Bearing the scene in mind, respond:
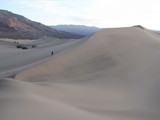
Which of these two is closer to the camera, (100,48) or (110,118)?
(110,118)

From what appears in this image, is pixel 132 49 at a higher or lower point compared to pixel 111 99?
higher

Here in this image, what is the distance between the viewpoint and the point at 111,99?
795 cm

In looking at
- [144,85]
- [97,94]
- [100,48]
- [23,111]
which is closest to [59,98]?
[97,94]

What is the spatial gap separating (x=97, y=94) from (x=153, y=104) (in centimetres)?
134

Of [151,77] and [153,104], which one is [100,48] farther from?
[153,104]

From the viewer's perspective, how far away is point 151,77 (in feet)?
34.1

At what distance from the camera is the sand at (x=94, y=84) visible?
586cm

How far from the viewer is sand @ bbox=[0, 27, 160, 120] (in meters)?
5.86

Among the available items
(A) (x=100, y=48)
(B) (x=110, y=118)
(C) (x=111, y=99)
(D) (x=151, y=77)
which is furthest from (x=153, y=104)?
(A) (x=100, y=48)

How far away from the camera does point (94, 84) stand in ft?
30.5

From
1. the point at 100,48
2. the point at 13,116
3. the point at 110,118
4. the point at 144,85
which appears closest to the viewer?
the point at 13,116

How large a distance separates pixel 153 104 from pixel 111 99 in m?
0.94

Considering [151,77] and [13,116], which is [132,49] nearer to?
[151,77]

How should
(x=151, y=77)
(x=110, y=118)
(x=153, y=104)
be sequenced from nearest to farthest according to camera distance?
(x=110, y=118)
(x=153, y=104)
(x=151, y=77)
